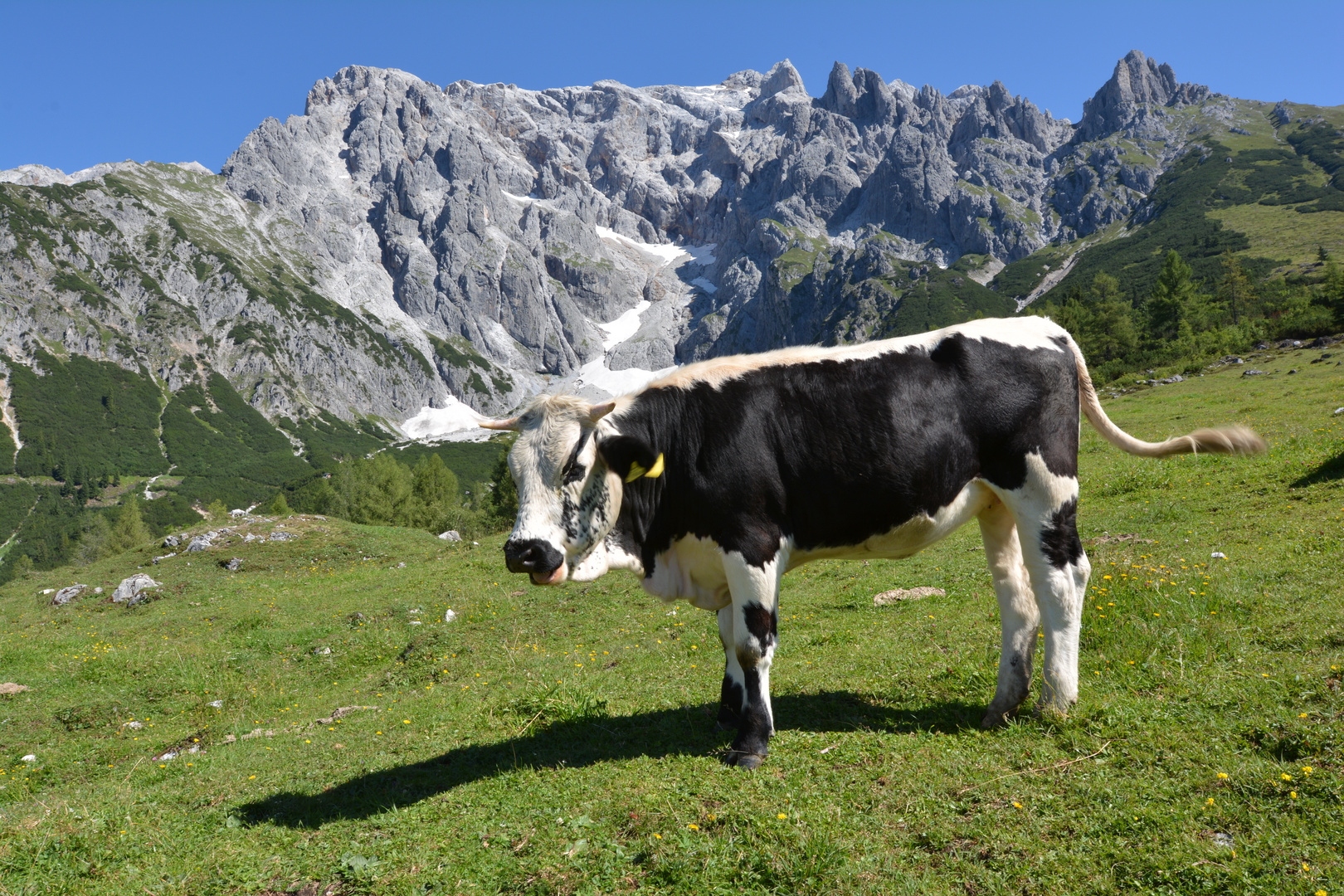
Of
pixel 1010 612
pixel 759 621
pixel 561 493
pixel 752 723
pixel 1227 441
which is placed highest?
pixel 561 493

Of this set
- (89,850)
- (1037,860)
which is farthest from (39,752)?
(1037,860)

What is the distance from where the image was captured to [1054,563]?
6367 millimetres

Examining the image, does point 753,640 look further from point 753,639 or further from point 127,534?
point 127,534

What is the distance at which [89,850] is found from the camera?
19.0 feet

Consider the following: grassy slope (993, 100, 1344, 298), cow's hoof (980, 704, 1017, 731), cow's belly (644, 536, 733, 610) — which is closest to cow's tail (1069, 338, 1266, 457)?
cow's hoof (980, 704, 1017, 731)

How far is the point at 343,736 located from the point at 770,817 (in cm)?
654

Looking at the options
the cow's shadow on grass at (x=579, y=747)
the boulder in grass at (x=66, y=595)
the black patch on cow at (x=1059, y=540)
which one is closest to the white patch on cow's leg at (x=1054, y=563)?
the black patch on cow at (x=1059, y=540)

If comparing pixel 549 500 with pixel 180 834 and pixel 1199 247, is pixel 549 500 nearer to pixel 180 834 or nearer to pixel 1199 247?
pixel 180 834

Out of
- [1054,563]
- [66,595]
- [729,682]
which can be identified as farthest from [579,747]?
[66,595]

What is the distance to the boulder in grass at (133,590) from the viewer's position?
71.8ft

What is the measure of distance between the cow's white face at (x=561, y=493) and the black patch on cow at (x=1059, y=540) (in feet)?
12.6

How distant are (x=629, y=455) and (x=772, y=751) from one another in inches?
113

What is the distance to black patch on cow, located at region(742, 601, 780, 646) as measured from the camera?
604 cm

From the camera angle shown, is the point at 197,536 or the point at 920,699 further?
the point at 197,536
